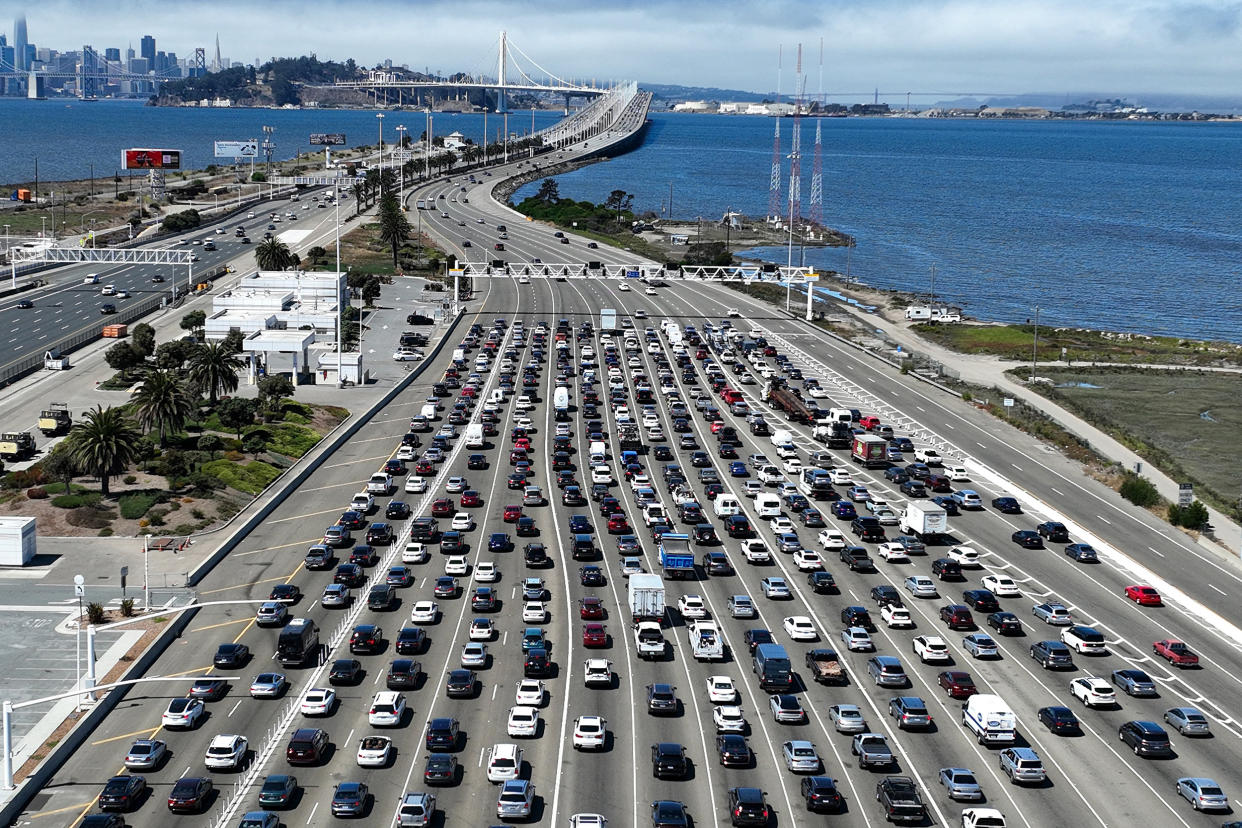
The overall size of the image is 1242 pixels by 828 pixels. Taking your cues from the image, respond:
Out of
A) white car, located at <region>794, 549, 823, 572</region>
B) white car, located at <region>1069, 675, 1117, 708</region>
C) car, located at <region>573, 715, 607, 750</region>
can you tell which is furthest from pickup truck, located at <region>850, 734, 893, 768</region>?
white car, located at <region>794, 549, 823, 572</region>

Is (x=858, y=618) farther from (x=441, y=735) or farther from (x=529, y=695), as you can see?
(x=441, y=735)

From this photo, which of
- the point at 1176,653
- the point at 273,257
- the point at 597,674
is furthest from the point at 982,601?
the point at 273,257

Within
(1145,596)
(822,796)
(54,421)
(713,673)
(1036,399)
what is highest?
(54,421)

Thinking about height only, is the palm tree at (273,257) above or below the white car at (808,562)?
above

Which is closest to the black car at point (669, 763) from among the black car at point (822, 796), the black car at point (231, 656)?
the black car at point (822, 796)

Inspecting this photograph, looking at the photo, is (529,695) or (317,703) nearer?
(317,703)

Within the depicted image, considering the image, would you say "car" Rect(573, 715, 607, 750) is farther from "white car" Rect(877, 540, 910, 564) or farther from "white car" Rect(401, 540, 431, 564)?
"white car" Rect(877, 540, 910, 564)

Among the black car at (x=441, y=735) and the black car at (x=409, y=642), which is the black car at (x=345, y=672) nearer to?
the black car at (x=409, y=642)
